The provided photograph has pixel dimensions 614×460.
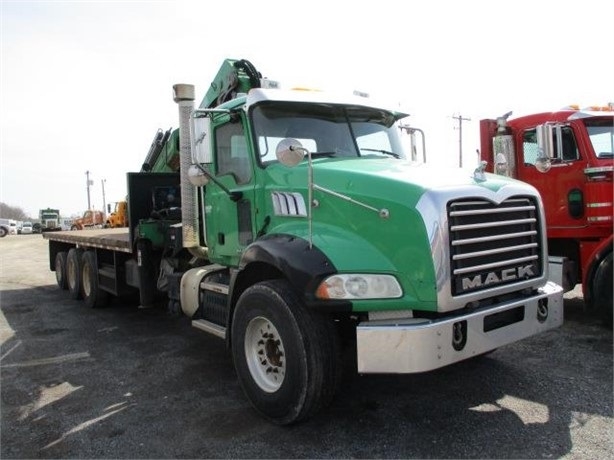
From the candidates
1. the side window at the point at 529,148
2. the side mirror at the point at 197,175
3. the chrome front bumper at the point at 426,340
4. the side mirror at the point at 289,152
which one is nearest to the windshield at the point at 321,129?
the side mirror at the point at 197,175

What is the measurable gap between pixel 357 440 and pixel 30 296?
30.0 ft

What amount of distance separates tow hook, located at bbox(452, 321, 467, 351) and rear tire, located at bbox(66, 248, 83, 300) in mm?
7900

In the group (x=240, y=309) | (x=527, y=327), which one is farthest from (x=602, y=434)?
(x=240, y=309)

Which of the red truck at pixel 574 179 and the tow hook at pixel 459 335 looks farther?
the red truck at pixel 574 179

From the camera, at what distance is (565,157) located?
6941mm

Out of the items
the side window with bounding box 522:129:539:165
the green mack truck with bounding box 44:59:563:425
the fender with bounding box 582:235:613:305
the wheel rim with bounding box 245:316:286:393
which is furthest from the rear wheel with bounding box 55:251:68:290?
the fender with bounding box 582:235:613:305

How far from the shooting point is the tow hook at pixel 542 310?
4.19 metres

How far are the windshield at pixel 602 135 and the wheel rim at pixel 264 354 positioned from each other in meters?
5.03

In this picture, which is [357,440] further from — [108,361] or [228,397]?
[108,361]

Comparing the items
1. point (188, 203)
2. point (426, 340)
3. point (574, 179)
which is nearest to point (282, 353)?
point (426, 340)

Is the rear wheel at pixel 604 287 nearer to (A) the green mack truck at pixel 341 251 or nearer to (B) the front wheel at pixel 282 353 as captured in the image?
(A) the green mack truck at pixel 341 251

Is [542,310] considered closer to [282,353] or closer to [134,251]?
[282,353]

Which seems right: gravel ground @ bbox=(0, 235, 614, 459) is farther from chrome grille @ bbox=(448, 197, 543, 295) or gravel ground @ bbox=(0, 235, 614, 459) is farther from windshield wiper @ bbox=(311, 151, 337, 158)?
windshield wiper @ bbox=(311, 151, 337, 158)

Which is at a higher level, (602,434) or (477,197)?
(477,197)
